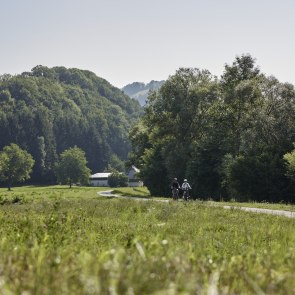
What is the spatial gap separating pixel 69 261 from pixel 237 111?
2379 inches

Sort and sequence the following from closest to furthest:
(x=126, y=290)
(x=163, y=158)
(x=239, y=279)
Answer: (x=126, y=290) → (x=239, y=279) → (x=163, y=158)

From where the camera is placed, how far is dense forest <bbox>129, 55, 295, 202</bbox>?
5397 cm

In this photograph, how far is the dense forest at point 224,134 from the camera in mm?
53969

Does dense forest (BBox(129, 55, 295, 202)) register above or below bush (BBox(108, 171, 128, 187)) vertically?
above

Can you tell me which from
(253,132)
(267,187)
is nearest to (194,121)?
(253,132)

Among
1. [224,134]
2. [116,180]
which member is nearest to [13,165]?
[116,180]

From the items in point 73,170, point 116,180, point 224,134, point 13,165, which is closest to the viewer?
point 224,134

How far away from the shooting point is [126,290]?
3.34 m

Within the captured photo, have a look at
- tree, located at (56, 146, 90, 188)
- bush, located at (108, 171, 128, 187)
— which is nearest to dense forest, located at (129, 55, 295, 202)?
tree, located at (56, 146, 90, 188)

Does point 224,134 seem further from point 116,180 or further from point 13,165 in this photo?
point 116,180

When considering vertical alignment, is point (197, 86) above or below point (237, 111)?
above

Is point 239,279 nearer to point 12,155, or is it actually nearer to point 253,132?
point 253,132

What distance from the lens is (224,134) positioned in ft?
211

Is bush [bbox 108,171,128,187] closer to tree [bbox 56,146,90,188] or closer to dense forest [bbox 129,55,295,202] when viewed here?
tree [bbox 56,146,90,188]
